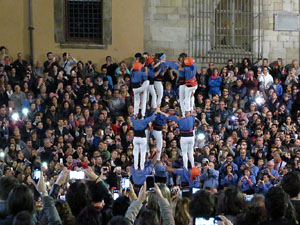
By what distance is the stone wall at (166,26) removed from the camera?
27281 millimetres

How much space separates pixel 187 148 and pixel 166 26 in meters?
9.77

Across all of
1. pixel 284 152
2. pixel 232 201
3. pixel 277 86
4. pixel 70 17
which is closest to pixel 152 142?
pixel 284 152

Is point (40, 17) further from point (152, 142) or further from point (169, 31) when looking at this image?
point (152, 142)

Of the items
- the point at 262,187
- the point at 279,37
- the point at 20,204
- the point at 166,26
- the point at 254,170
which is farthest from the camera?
the point at 279,37

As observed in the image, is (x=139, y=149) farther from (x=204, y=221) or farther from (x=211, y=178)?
(x=204, y=221)

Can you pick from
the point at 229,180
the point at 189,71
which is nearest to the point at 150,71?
the point at 189,71

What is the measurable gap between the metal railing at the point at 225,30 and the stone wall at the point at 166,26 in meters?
0.29

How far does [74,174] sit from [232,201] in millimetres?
8193

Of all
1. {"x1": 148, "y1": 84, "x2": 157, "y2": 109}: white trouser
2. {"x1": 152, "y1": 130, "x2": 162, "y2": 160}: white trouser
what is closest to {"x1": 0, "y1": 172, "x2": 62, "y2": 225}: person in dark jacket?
{"x1": 148, "y1": 84, "x2": 157, "y2": 109}: white trouser

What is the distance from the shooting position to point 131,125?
22359 mm

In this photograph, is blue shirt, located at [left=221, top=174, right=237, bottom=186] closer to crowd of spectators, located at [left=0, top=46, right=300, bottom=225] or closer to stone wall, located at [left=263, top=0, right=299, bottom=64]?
crowd of spectators, located at [left=0, top=46, right=300, bottom=225]

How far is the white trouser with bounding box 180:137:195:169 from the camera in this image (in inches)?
724

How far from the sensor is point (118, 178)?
18.4 meters

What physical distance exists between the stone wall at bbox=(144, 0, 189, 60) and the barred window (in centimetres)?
172
